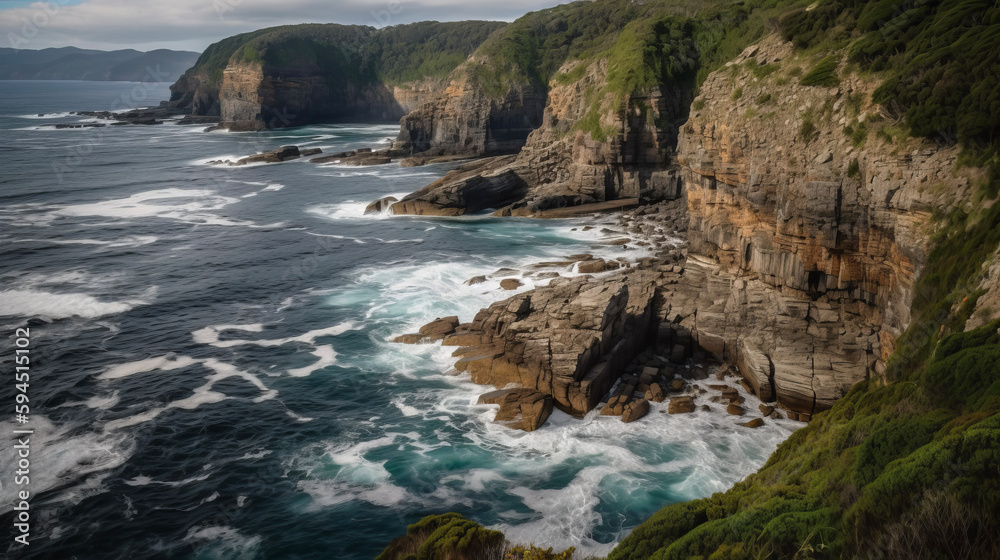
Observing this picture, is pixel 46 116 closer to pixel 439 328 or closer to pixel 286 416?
pixel 439 328

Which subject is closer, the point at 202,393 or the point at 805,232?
the point at 805,232

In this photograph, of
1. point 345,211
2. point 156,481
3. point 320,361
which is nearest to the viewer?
point 156,481

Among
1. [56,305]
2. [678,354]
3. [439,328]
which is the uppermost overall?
[56,305]

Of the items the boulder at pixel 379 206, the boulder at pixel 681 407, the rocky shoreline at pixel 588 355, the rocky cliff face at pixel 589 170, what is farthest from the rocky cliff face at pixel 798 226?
the boulder at pixel 379 206

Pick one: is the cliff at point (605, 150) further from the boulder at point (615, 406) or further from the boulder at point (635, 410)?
the boulder at point (635, 410)

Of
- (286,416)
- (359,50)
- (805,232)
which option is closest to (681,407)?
(805,232)

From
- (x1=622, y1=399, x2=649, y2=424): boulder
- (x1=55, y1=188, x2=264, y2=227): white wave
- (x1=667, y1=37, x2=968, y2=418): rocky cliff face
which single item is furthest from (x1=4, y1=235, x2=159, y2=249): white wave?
(x1=622, y1=399, x2=649, y2=424): boulder

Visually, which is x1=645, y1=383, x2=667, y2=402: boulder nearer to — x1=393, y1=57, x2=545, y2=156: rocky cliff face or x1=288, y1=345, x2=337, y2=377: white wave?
x1=288, y1=345, x2=337, y2=377: white wave

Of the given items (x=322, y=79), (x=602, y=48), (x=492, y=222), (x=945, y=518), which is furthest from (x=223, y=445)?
(x=322, y=79)
